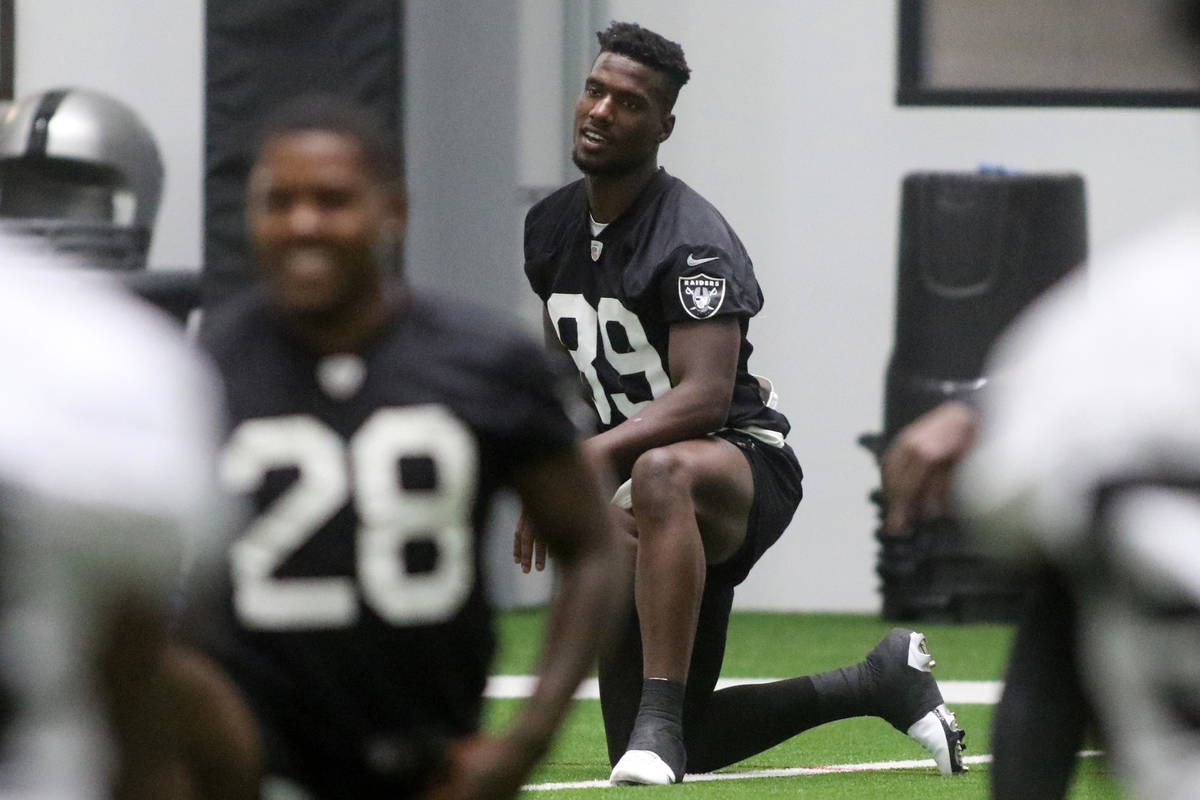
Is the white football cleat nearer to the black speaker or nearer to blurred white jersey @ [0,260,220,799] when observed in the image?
blurred white jersey @ [0,260,220,799]

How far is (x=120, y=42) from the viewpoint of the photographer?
9758 mm

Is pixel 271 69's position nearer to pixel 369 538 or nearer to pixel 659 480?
pixel 659 480

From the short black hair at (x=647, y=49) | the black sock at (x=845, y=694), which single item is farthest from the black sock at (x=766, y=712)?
the short black hair at (x=647, y=49)

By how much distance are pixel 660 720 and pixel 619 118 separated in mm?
1274

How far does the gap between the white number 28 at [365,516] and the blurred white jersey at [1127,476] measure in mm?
787

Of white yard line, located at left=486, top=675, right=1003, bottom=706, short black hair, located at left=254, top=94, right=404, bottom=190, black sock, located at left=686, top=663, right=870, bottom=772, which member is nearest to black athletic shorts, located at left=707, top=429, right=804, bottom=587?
black sock, located at left=686, top=663, right=870, bottom=772

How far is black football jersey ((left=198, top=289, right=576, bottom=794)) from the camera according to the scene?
261 centimetres

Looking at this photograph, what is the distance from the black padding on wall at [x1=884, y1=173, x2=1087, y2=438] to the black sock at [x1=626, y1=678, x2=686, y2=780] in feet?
14.1

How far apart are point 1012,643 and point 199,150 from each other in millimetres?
7625

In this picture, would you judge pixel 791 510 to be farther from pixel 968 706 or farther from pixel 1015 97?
pixel 1015 97

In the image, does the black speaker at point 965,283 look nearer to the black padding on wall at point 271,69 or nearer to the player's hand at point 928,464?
the black padding on wall at point 271,69

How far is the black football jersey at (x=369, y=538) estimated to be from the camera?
8.57ft

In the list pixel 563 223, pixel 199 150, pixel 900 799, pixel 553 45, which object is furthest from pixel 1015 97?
pixel 900 799

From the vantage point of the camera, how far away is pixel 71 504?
1.65m
